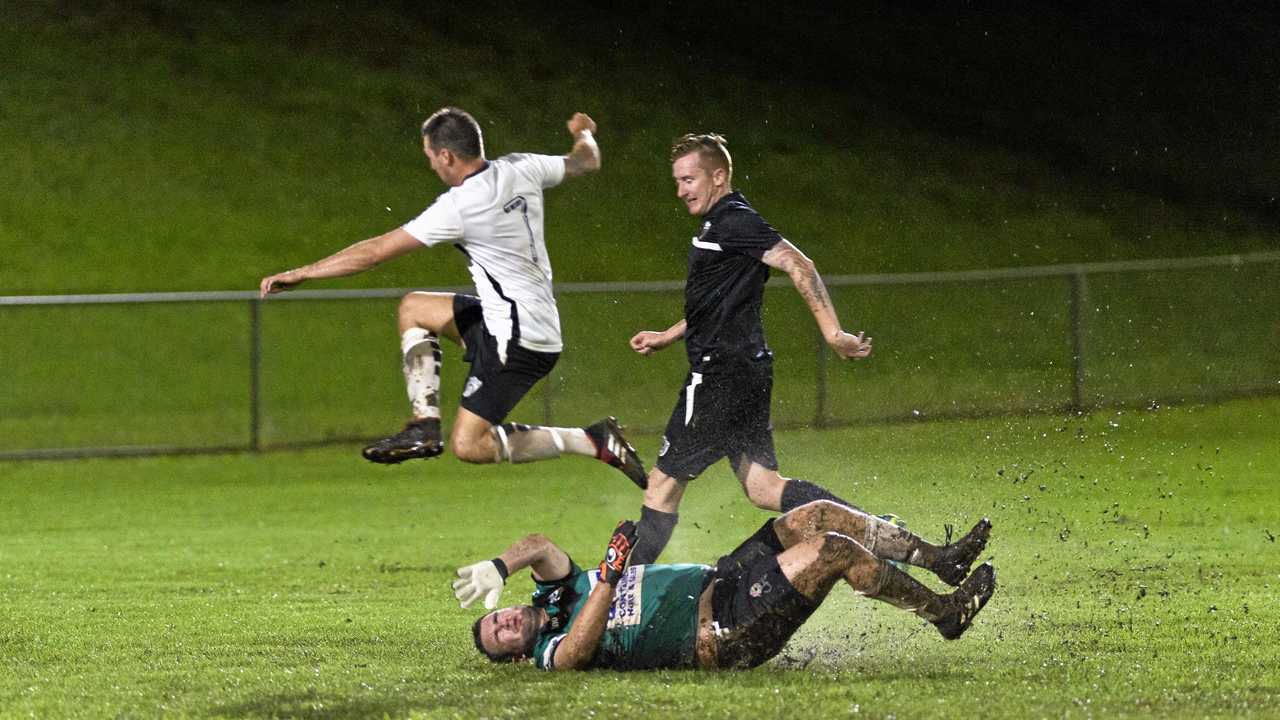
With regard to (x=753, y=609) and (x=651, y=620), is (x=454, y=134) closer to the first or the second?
(x=651, y=620)

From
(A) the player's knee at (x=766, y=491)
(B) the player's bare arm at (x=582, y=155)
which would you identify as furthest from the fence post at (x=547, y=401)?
(A) the player's knee at (x=766, y=491)

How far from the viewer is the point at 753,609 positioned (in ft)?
24.7

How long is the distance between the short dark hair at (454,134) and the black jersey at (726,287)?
1207 millimetres

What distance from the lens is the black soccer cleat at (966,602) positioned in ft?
25.0

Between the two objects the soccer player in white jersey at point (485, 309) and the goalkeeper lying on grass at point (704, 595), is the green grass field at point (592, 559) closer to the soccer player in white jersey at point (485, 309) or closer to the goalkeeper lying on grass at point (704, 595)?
Result: the goalkeeper lying on grass at point (704, 595)

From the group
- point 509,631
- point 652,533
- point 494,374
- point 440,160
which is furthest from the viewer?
point 494,374

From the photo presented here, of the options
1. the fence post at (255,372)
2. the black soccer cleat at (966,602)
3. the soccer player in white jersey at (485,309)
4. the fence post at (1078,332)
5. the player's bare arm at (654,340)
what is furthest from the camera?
the fence post at (1078,332)

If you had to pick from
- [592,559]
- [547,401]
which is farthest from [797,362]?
[592,559]

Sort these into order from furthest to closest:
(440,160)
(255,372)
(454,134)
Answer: (255,372) < (440,160) < (454,134)

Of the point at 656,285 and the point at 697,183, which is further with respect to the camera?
the point at 656,285

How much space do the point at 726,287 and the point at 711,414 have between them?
0.61 metres

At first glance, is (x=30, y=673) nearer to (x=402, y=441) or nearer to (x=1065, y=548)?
(x=402, y=441)

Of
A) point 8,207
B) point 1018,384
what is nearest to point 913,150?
point 1018,384

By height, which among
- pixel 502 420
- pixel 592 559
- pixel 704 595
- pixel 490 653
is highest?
pixel 502 420
